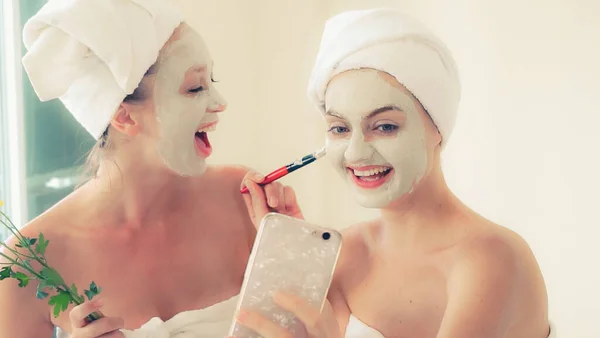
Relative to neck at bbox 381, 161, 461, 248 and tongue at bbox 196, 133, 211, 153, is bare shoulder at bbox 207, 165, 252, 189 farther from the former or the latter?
neck at bbox 381, 161, 461, 248

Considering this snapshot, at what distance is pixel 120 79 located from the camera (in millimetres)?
779

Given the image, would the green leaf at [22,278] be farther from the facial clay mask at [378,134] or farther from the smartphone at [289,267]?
the facial clay mask at [378,134]

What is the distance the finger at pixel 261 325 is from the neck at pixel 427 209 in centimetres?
17

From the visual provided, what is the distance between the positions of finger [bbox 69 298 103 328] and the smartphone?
0.56 feet

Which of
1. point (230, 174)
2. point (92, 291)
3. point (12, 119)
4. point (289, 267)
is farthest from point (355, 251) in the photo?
point (12, 119)

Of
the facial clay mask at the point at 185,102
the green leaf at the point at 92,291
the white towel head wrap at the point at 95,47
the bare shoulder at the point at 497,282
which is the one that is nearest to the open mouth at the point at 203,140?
the facial clay mask at the point at 185,102

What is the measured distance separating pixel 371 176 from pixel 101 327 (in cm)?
37

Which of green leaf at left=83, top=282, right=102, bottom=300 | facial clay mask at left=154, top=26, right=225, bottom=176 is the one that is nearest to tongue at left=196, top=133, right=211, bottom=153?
facial clay mask at left=154, top=26, right=225, bottom=176

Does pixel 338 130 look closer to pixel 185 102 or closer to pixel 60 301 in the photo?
pixel 185 102

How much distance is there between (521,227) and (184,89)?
1.41 ft

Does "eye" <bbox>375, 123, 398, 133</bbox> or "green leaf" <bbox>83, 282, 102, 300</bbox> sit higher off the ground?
"eye" <bbox>375, 123, 398, 133</bbox>

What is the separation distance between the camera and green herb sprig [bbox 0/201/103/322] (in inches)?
30.5

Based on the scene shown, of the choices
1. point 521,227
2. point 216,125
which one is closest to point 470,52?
point 521,227

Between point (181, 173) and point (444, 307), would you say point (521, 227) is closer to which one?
point (444, 307)
